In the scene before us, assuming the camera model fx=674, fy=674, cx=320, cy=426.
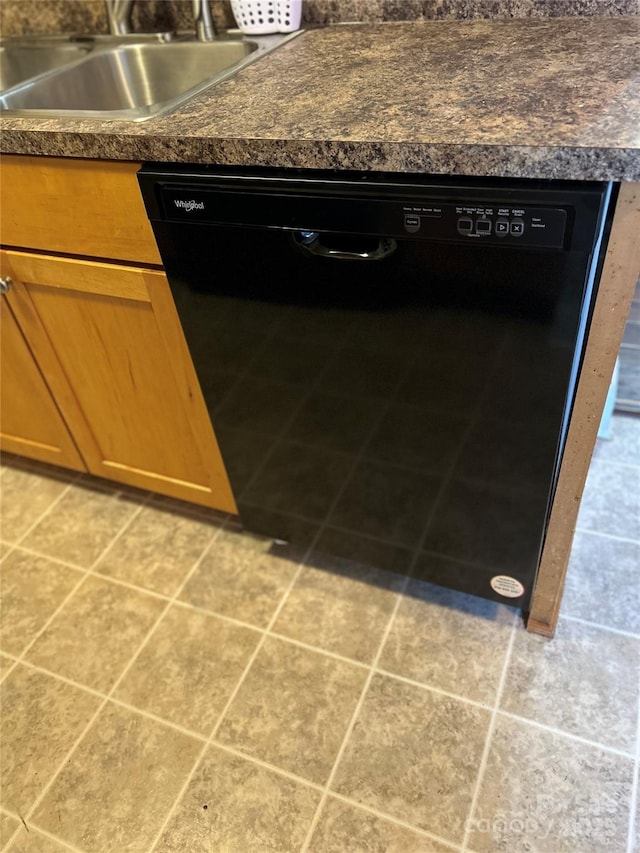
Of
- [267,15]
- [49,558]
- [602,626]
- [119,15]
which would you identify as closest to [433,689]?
[602,626]

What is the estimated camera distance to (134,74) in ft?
5.20

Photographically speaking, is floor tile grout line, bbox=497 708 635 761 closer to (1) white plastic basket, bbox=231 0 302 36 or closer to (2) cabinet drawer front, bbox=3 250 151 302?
(2) cabinet drawer front, bbox=3 250 151 302

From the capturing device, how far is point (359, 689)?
1.33 meters

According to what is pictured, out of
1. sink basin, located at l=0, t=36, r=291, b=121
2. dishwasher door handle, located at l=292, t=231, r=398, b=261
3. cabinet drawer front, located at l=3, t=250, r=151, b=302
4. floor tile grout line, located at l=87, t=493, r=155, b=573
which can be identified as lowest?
floor tile grout line, located at l=87, t=493, r=155, b=573

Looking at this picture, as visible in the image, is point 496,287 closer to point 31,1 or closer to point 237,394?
point 237,394

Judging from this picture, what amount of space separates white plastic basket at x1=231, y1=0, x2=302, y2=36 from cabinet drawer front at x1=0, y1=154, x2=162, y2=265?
0.59 m

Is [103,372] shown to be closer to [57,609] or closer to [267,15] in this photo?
[57,609]

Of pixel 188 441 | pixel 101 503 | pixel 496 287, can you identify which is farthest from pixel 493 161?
pixel 101 503

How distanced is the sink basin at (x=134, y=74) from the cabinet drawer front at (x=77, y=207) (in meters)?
0.29

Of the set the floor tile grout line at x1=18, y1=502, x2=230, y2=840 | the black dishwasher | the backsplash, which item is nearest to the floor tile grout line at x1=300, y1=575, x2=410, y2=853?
the black dishwasher

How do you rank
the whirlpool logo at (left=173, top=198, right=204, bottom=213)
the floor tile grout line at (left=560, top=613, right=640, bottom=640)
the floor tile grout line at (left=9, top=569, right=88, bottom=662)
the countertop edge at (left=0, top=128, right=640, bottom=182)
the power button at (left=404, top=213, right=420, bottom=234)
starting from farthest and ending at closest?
the floor tile grout line at (left=9, top=569, right=88, bottom=662) → the floor tile grout line at (left=560, top=613, right=640, bottom=640) → the whirlpool logo at (left=173, top=198, right=204, bottom=213) → the power button at (left=404, top=213, right=420, bottom=234) → the countertop edge at (left=0, top=128, right=640, bottom=182)

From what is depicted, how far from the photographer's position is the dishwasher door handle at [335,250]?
3.12ft

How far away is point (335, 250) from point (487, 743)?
0.91 metres

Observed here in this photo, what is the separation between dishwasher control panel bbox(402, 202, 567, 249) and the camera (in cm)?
83
